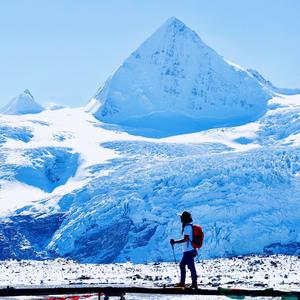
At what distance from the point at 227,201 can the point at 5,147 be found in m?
47.1

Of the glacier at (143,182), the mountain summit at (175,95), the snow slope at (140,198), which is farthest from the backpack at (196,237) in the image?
the mountain summit at (175,95)

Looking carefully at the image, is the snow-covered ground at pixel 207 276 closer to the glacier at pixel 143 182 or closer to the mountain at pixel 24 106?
the glacier at pixel 143 182

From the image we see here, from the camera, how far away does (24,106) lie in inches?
7106

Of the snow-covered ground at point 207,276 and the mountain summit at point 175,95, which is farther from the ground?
the mountain summit at point 175,95

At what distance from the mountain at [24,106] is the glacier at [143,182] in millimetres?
3801

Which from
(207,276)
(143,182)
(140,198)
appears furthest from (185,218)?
(143,182)

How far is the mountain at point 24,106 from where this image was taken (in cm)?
17700

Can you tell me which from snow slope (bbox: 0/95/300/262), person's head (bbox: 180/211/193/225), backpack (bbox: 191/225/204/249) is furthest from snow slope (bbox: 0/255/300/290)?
snow slope (bbox: 0/95/300/262)

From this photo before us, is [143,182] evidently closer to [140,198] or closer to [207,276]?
[140,198]

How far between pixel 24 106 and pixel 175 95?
122ft

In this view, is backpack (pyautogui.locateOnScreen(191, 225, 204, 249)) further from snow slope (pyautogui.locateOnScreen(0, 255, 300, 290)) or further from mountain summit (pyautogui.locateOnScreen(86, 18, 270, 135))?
mountain summit (pyautogui.locateOnScreen(86, 18, 270, 135))

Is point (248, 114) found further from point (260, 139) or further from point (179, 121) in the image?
point (260, 139)

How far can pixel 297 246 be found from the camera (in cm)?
8838

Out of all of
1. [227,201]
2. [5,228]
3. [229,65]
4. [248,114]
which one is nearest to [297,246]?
[227,201]
